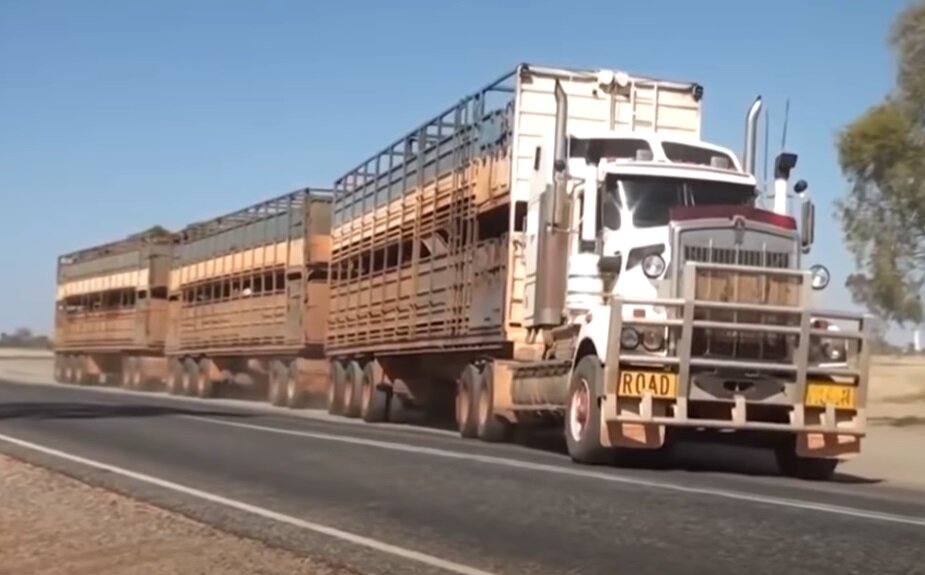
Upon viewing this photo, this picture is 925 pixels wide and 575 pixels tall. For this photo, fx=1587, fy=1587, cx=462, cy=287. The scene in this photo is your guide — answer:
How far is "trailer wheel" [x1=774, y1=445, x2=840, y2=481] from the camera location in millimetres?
18094

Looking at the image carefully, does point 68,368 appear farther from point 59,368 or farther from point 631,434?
point 631,434

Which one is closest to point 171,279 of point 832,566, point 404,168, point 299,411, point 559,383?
point 299,411

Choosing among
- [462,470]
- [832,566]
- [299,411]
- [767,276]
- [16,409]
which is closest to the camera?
[832,566]

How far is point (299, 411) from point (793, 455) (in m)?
18.2

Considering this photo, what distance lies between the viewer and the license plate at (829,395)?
17.1 m

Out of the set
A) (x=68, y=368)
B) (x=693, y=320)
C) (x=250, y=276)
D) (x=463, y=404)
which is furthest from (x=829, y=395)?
(x=68, y=368)

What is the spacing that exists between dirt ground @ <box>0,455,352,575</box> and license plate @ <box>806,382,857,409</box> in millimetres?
7598

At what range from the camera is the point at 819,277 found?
17375mm

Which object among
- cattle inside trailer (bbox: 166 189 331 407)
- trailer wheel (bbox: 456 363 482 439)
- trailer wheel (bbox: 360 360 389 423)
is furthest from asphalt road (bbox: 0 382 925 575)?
cattle inside trailer (bbox: 166 189 331 407)

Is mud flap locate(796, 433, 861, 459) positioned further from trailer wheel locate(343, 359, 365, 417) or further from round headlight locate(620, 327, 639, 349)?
trailer wheel locate(343, 359, 365, 417)

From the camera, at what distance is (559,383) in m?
18.6

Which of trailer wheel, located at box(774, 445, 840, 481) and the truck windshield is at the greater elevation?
the truck windshield

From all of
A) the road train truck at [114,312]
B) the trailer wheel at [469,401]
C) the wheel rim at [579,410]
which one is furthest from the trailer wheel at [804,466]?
the road train truck at [114,312]

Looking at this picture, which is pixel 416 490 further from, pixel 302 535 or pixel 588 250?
pixel 588 250
